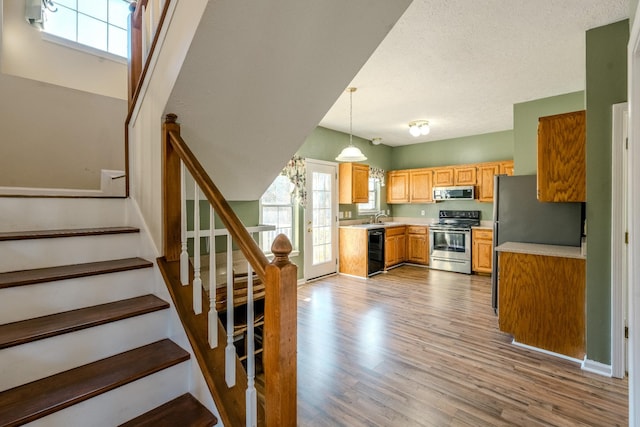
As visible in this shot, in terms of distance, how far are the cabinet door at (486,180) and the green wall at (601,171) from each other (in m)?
3.40

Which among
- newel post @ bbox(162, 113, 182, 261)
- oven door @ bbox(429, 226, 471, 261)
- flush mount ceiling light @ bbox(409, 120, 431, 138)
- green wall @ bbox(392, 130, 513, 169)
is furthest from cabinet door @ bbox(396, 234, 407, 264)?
newel post @ bbox(162, 113, 182, 261)

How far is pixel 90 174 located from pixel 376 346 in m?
3.37

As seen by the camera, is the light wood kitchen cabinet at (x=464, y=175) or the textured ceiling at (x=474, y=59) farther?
the light wood kitchen cabinet at (x=464, y=175)

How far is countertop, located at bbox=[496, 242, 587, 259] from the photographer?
8.51 feet

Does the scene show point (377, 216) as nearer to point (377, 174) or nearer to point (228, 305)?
point (377, 174)

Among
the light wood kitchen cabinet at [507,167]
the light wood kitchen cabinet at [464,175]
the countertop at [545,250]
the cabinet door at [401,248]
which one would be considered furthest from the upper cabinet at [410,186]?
the countertop at [545,250]

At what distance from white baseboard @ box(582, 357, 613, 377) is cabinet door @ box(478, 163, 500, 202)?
376 cm

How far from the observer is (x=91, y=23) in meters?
3.17

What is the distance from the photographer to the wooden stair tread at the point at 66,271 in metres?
1.34

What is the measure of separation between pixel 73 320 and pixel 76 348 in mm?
124

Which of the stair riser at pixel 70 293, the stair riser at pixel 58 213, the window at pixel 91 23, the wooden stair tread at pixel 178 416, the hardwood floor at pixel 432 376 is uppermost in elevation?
the window at pixel 91 23

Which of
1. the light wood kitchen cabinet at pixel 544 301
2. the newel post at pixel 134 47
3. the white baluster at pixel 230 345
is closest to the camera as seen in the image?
the white baluster at pixel 230 345

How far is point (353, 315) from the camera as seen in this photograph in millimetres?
3578

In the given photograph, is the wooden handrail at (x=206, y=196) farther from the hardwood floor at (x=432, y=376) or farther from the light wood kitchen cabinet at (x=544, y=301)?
the light wood kitchen cabinet at (x=544, y=301)
